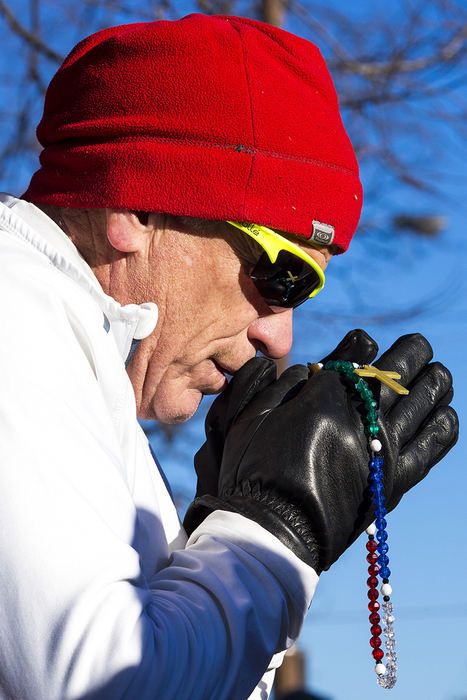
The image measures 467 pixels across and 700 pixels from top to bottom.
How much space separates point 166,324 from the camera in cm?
230

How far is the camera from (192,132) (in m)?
2.20

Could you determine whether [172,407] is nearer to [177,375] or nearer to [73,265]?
[177,375]

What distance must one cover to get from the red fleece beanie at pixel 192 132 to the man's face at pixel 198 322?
0.30 feet

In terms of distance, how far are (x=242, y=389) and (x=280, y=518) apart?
51cm

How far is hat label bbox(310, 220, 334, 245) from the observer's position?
93.1 inches

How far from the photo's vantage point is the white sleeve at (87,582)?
1.28 m

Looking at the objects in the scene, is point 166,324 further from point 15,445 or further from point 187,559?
point 15,445

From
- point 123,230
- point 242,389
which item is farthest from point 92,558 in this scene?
point 123,230

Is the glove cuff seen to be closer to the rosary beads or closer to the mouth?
the rosary beads

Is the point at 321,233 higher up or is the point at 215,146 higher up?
the point at 215,146

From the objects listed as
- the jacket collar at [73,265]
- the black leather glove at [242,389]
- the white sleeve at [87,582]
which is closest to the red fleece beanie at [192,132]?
the jacket collar at [73,265]

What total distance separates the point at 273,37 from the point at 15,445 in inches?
60.1

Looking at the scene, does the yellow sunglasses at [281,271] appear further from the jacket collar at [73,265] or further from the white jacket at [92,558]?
the white jacket at [92,558]

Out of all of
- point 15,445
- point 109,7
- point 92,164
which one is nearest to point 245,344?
point 92,164
